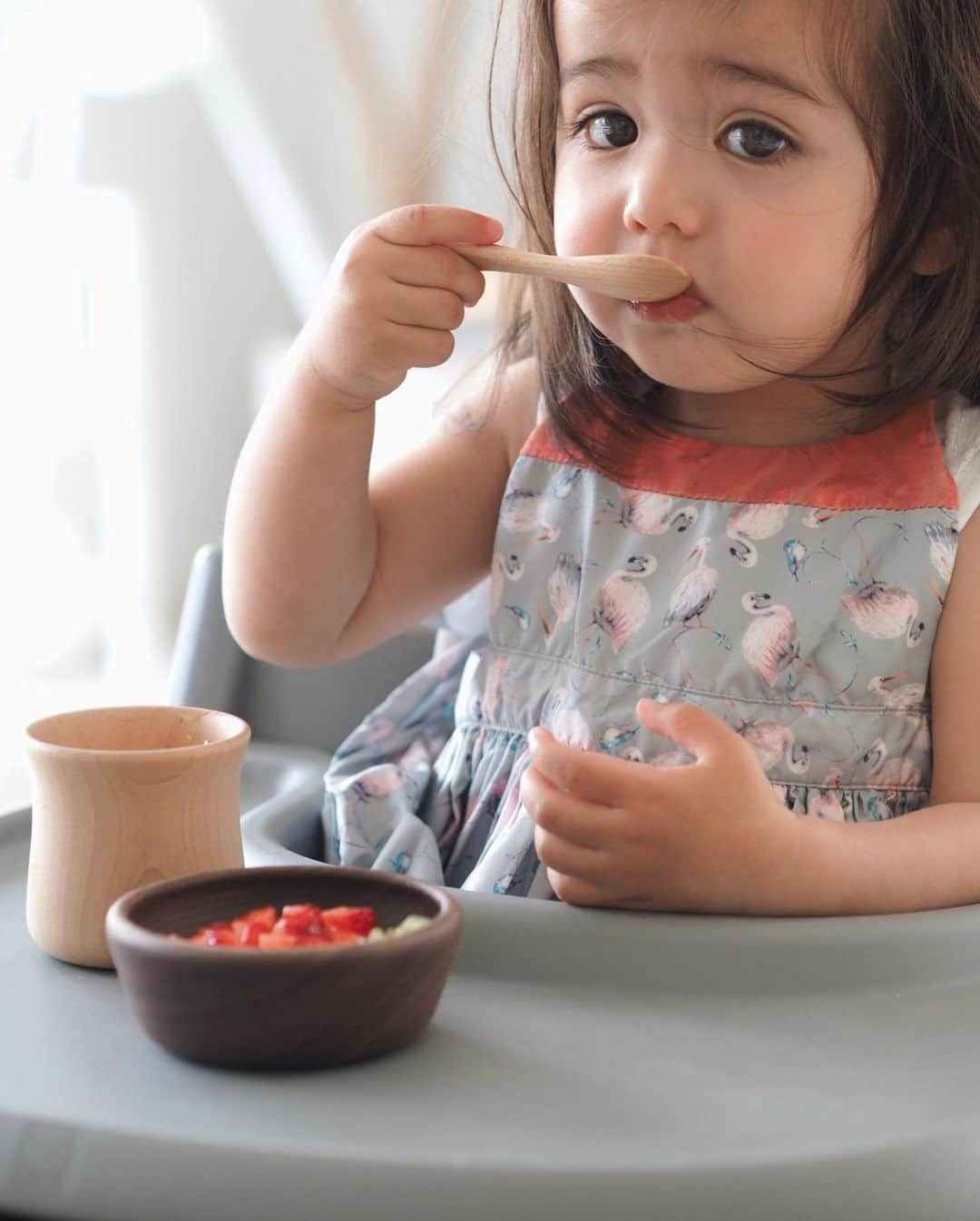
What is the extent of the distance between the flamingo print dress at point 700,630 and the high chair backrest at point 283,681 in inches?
3.8

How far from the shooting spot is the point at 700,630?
0.84m

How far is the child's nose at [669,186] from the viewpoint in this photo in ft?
2.47

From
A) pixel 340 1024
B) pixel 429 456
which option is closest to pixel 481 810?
pixel 429 456

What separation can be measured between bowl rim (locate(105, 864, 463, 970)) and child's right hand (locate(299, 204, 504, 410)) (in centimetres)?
31

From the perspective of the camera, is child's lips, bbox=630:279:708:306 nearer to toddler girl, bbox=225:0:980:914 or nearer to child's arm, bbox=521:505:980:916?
toddler girl, bbox=225:0:980:914

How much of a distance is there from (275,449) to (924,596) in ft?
1.20

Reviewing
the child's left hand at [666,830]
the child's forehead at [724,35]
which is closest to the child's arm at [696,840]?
the child's left hand at [666,830]

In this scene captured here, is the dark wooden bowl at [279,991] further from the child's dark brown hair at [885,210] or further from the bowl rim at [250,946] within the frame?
the child's dark brown hair at [885,210]

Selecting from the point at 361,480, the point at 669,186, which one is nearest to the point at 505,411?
the point at 361,480

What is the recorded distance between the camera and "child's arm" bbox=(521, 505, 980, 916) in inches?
25.5

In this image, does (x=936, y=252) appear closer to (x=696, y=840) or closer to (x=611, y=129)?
(x=611, y=129)

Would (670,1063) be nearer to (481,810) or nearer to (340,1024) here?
(340,1024)

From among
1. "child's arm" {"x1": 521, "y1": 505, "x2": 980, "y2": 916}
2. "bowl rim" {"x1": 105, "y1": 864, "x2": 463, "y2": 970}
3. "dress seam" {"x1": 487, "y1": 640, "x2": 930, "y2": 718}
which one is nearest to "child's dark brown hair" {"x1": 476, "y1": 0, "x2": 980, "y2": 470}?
"dress seam" {"x1": 487, "y1": 640, "x2": 930, "y2": 718}

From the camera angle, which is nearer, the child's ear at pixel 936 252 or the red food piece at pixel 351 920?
the red food piece at pixel 351 920
